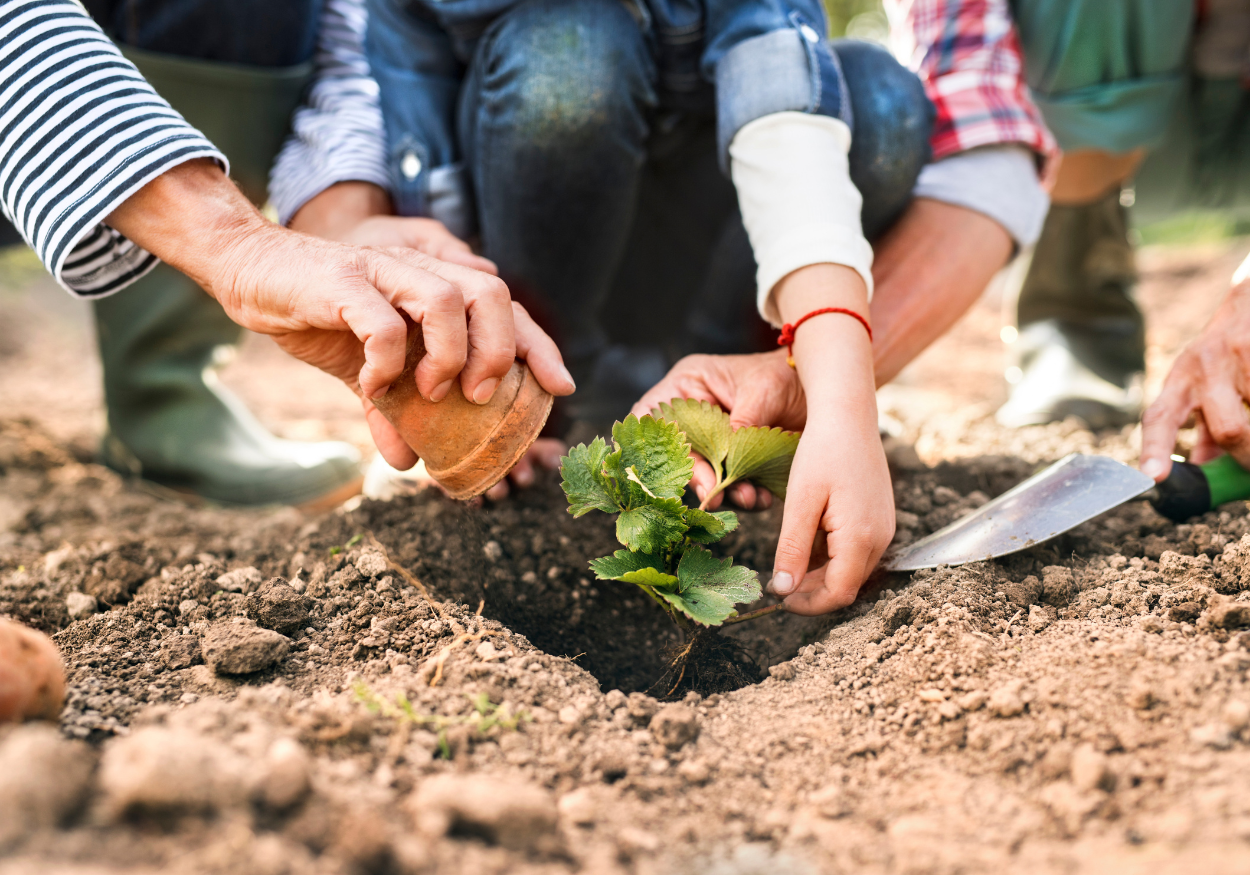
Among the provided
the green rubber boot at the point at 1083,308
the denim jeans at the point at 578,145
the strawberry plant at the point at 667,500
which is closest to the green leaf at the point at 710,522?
the strawberry plant at the point at 667,500

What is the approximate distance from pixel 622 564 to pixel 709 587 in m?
0.13

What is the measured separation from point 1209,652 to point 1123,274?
200cm

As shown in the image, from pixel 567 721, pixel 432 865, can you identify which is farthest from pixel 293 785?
pixel 567 721

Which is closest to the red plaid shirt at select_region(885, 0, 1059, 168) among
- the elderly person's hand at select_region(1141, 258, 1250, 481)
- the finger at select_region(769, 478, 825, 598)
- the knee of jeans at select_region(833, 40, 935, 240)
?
the knee of jeans at select_region(833, 40, 935, 240)

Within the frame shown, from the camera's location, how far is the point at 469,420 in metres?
1.25

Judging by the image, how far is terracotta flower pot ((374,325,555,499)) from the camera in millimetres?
1244

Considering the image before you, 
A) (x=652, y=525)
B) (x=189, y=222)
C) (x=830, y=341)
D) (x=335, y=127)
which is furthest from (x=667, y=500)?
(x=335, y=127)

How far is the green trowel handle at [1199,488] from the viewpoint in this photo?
1.45m

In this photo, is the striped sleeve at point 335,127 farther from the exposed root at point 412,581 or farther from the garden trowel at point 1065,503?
the garden trowel at point 1065,503

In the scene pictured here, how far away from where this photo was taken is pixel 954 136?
1826 millimetres

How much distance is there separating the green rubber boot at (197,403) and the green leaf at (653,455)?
1293 millimetres

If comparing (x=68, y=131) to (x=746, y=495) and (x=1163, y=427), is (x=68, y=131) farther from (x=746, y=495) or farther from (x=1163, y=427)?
(x=1163, y=427)

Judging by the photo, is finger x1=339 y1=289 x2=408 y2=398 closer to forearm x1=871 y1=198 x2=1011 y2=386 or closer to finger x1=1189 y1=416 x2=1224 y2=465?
forearm x1=871 y1=198 x2=1011 y2=386

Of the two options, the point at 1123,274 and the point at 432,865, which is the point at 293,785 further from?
the point at 1123,274
